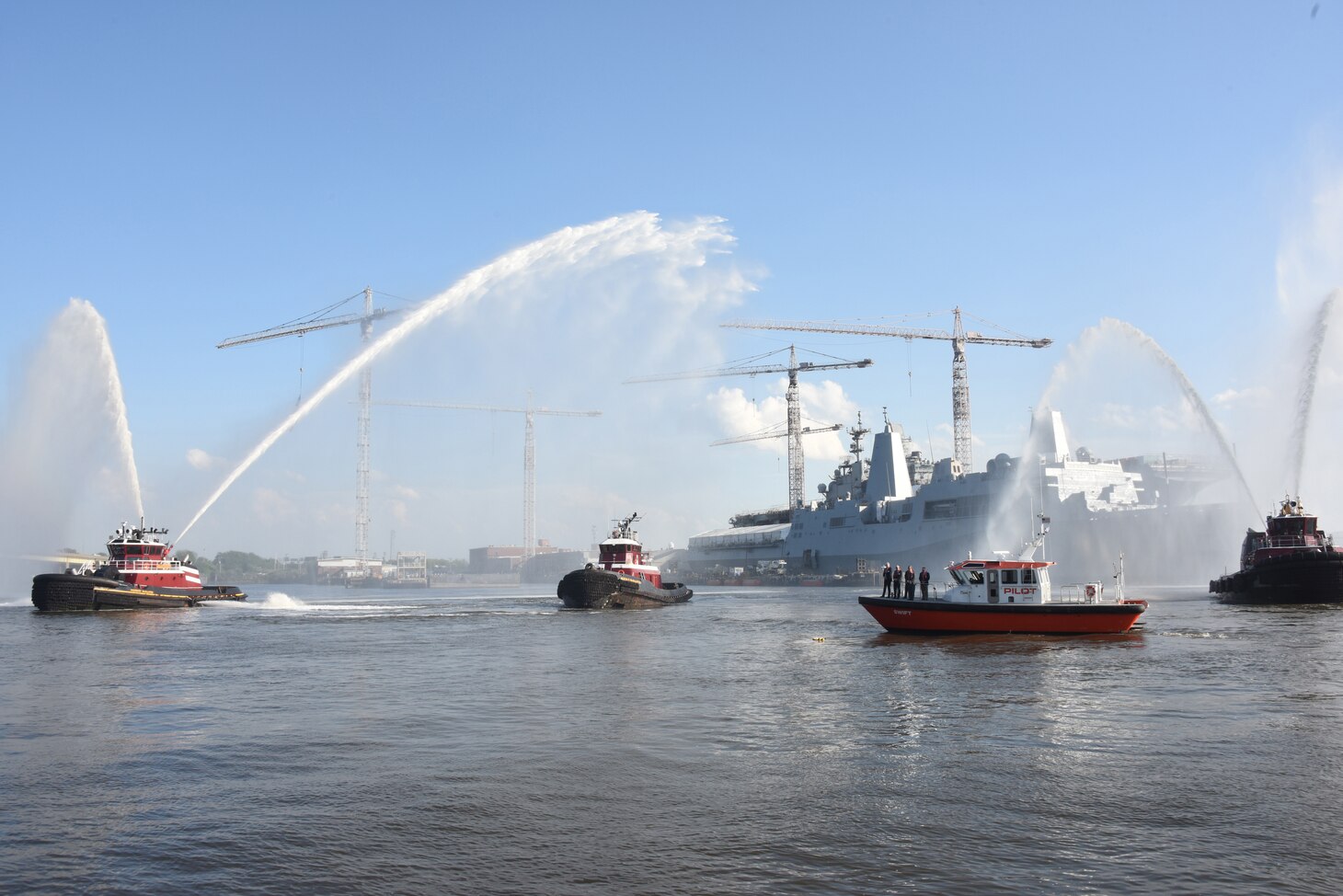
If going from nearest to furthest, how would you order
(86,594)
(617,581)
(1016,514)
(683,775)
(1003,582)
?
(683,775) → (1003,582) → (86,594) → (617,581) → (1016,514)

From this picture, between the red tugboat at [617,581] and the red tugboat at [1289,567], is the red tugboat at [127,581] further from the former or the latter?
the red tugboat at [1289,567]

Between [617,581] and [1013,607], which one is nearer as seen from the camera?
[1013,607]

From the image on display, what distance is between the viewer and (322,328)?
4156 inches

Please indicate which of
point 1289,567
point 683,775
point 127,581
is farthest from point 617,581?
point 683,775

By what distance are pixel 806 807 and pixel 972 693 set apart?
40.6ft

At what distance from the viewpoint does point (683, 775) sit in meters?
15.9

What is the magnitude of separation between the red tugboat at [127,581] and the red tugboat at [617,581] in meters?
25.2

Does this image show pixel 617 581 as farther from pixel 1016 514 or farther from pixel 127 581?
pixel 1016 514

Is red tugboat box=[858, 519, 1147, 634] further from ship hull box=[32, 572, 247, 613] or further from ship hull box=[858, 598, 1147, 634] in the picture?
ship hull box=[32, 572, 247, 613]

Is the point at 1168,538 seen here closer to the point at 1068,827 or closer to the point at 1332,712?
the point at 1332,712

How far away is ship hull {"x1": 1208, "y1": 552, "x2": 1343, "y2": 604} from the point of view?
2227 inches

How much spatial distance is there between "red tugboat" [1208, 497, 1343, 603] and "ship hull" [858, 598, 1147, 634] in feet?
81.3

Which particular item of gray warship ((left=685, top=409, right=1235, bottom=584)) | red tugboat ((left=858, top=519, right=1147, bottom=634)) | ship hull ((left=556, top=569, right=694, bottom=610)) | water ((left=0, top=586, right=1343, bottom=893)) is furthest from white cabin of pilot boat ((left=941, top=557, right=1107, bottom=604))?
gray warship ((left=685, top=409, right=1235, bottom=584))

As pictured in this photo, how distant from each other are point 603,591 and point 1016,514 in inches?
2233
